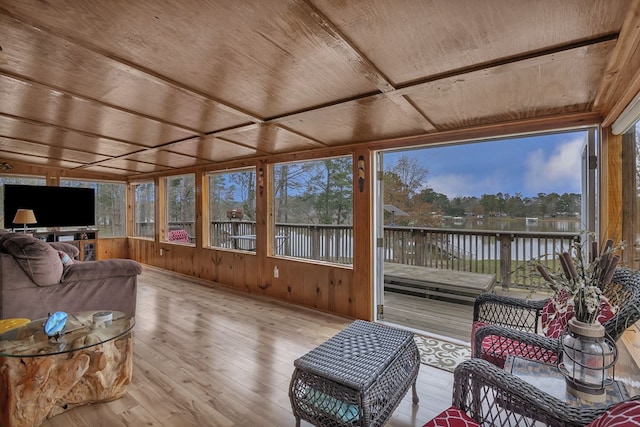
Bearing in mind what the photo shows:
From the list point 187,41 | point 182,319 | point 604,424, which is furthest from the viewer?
point 182,319

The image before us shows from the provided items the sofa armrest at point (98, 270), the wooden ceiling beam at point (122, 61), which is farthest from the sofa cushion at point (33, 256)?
the wooden ceiling beam at point (122, 61)

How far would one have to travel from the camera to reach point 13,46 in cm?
155

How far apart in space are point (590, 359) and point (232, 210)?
5156 millimetres

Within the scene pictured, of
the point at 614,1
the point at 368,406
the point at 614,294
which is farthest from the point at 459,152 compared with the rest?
the point at 368,406

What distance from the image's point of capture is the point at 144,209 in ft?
23.1

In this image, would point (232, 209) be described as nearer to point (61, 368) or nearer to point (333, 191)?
point (333, 191)

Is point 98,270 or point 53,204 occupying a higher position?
point 53,204

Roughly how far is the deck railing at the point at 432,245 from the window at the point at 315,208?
0.06 ft

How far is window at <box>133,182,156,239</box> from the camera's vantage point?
6.74 meters

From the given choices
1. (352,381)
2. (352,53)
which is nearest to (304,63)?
(352,53)

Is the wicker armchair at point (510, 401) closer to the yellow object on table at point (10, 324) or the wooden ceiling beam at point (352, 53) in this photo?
the wooden ceiling beam at point (352, 53)

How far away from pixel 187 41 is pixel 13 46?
0.92 meters

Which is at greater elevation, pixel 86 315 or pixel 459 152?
pixel 459 152

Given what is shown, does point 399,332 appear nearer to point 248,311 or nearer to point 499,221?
point 248,311
